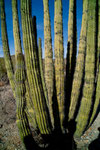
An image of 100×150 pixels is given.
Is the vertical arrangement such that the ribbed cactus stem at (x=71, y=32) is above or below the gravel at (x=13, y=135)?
above

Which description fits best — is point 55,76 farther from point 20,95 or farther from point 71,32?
point 71,32

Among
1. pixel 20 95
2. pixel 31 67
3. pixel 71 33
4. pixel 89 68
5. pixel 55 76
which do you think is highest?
pixel 71 33

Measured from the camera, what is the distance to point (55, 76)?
125 inches

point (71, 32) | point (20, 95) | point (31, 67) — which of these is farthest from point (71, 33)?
point (20, 95)

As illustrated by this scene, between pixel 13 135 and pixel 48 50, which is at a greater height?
pixel 48 50

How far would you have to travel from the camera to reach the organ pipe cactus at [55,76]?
2.19m

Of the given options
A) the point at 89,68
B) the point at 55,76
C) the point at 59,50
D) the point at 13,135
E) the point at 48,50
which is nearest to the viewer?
the point at 89,68

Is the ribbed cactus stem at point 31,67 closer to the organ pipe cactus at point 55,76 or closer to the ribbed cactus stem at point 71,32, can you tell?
the organ pipe cactus at point 55,76

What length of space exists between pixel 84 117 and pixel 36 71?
193cm

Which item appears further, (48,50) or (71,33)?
(71,33)

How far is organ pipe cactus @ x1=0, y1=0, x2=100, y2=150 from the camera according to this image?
219cm

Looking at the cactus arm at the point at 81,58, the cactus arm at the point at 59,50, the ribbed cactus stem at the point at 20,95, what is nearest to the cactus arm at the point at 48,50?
the cactus arm at the point at 59,50

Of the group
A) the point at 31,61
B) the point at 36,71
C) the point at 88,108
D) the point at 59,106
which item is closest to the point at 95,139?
the point at 88,108

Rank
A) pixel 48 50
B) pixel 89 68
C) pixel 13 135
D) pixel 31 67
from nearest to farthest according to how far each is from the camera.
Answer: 1. pixel 31 67
2. pixel 89 68
3. pixel 48 50
4. pixel 13 135
